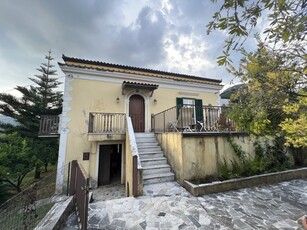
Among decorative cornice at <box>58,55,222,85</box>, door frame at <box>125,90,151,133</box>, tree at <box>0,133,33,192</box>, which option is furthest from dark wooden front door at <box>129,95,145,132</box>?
tree at <box>0,133,33,192</box>

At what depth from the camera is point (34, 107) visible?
15.3 meters

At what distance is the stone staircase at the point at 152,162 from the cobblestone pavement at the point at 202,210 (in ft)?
1.80

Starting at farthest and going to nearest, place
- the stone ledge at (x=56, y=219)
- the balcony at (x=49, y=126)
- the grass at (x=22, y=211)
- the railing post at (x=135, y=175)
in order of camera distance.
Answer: the balcony at (x=49, y=126), the railing post at (x=135, y=175), the grass at (x=22, y=211), the stone ledge at (x=56, y=219)

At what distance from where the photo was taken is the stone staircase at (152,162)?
18.2ft

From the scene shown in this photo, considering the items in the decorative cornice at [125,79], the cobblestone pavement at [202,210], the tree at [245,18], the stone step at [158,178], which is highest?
the decorative cornice at [125,79]

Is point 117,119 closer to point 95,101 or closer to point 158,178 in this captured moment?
point 95,101

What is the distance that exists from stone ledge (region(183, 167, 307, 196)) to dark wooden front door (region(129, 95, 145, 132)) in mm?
4863

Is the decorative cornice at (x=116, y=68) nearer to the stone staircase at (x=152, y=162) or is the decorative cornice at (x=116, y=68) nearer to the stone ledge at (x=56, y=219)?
the stone staircase at (x=152, y=162)

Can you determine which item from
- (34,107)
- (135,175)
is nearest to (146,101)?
(135,175)

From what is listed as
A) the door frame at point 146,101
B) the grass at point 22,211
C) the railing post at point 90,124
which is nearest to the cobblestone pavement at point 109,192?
the grass at point 22,211

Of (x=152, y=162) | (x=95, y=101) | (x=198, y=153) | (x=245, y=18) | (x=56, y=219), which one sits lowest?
(x=56, y=219)

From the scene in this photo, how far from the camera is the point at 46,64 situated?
1792 centimetres

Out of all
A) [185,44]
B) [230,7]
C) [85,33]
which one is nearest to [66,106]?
[85,33]

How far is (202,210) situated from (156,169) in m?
2.46
